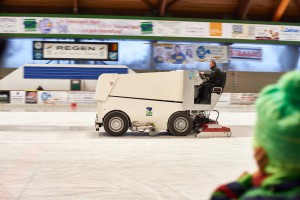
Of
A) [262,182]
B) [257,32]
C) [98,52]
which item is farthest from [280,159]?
[257,32]

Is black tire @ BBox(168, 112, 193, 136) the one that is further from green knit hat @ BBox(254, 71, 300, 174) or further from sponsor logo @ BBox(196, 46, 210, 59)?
sponsor logo @ BBox(196, 46, 210, 59)

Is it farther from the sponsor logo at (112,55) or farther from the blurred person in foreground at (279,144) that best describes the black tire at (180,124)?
the sponsor logo at (112,55)

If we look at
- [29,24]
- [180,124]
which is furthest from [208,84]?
[29,24]

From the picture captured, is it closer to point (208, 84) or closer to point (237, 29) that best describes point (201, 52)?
point (237, 29)

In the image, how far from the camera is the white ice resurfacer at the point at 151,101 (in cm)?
716

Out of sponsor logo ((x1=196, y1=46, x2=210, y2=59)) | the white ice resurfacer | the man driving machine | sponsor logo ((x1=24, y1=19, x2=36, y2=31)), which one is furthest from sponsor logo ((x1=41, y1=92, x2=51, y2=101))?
the man driving machine

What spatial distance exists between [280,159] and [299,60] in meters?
23.4

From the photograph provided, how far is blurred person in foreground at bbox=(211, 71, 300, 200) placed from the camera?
0.92 m

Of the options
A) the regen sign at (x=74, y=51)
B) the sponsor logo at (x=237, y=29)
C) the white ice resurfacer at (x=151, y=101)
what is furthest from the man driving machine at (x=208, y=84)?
the sponsor logo at (x=237, y=29)

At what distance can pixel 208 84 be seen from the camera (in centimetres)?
741

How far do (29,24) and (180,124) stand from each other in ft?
50.8

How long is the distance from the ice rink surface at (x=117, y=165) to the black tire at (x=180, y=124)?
7.3 inches

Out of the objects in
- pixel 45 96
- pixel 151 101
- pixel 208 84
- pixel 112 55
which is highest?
pixel 112 55

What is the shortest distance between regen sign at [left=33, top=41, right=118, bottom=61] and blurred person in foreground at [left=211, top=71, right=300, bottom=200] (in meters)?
20.7
